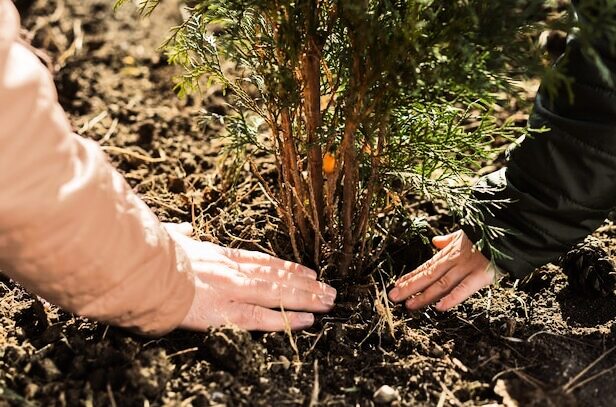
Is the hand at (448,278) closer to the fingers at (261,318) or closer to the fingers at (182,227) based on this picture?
the fingers at (261,318)

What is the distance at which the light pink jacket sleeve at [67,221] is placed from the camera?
1.59m

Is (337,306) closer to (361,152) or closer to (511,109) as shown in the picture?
(361,152)

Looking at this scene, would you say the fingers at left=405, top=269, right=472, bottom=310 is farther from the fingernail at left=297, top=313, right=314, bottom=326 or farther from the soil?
the fingernail at left=297, top=313, right=314, bottom=326

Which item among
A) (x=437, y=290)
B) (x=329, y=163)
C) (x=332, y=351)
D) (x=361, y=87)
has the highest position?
(x=361, y=87)

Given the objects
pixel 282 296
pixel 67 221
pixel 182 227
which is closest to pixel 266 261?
pixel 282 296

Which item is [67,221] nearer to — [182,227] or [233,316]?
[233,316]

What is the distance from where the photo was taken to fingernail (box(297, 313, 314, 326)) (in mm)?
2232

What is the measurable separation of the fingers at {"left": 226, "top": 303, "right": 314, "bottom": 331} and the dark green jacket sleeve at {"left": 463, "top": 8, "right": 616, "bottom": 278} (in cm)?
57

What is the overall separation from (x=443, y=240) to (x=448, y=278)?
21cm

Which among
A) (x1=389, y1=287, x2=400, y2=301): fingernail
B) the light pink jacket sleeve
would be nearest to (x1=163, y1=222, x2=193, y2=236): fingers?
the light pink jacket sleeve

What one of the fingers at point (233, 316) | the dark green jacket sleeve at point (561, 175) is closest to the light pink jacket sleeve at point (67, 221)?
the fingers at point (233, 316)

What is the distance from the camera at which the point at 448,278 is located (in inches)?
89.9

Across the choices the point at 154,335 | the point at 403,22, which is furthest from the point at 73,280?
the point at 403,22

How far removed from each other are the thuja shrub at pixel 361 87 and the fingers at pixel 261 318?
0.82ft
